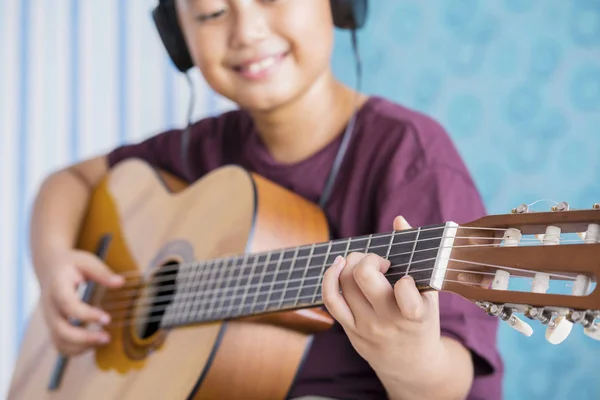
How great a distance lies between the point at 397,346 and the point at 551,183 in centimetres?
77

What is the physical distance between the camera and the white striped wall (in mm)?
1959

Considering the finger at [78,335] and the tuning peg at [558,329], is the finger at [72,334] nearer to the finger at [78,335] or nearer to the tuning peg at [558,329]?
the finger at [78,335]

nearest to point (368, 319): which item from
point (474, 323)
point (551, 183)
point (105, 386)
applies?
point (474, 323)

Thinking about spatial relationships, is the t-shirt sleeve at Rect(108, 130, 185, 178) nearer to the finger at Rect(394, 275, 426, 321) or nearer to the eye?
the eye

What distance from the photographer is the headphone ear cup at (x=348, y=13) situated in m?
1.06

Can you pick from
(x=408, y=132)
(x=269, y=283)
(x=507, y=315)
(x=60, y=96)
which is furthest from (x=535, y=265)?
(x=60, y=96)

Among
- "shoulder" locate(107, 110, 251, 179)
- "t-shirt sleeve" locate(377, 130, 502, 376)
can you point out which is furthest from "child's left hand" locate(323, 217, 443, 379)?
"shoulder" locate(107, 110, 251, 179)

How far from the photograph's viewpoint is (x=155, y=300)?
1.07 meters

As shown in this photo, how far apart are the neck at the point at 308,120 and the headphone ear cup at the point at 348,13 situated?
94 millimetres

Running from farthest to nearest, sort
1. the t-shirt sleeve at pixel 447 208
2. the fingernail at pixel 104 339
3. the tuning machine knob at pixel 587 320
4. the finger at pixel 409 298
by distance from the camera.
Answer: the fingernail at pixel 104 339 < the t-shirt sleeve at pixel 447 208 < the finger at pixel 409 298 < the tuning machine knob at pixel 587 320

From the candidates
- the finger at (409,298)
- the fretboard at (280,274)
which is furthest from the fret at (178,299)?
the finger at (409,298)

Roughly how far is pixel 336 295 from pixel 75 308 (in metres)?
0.59

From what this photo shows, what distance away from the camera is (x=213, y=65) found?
1.08 m

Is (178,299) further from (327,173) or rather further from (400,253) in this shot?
(400,253)
